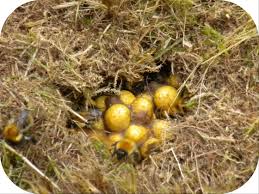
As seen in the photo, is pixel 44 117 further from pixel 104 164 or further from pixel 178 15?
pixel 178 15

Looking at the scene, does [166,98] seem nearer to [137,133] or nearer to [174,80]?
[174,80]

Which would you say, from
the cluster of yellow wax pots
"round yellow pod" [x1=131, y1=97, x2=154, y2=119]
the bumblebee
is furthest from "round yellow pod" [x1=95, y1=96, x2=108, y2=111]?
the bumblebee

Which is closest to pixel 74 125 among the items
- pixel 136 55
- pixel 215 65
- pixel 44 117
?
pixel 44 117

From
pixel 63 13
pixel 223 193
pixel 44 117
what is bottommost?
pixel 223 193

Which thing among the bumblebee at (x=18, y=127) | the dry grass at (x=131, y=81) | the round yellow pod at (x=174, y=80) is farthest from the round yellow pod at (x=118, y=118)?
the bumblebee at (x=18, y=127)

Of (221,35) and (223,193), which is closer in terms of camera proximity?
(223,193)

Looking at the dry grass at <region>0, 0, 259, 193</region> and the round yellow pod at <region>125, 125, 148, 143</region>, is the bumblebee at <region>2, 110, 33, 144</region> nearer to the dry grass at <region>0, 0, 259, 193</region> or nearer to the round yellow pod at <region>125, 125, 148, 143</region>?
the dry grass at <region>0, 0, 259, 193</region>

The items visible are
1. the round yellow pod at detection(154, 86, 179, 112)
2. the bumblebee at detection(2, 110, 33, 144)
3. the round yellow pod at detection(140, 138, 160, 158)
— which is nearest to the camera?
the bumblebee at detection(2, 110, 33, 144)
